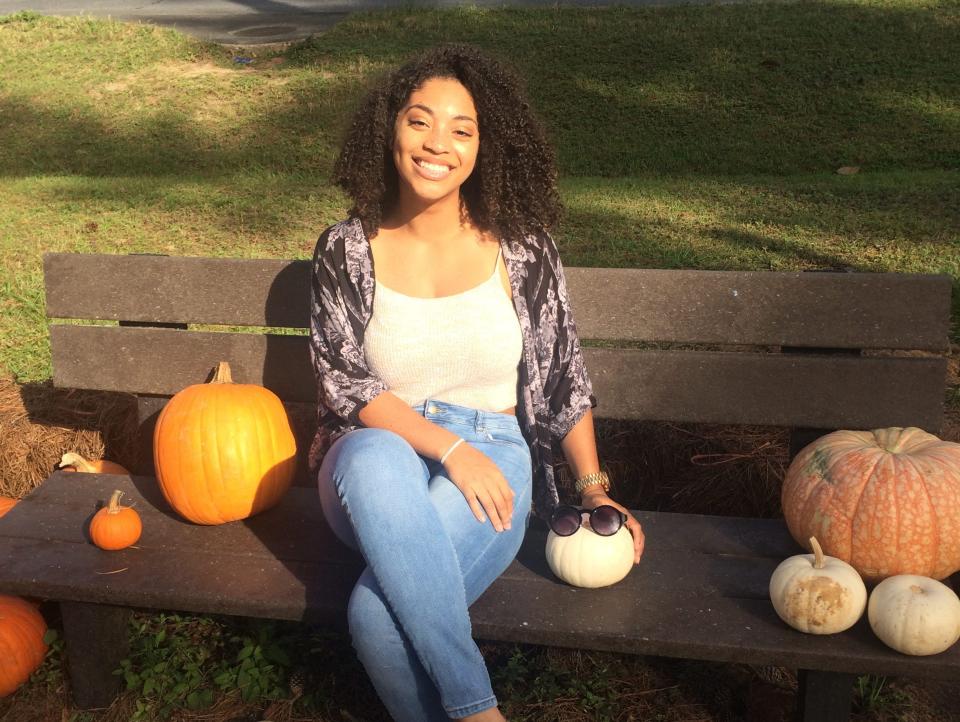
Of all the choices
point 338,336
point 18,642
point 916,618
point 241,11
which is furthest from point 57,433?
point 241,11

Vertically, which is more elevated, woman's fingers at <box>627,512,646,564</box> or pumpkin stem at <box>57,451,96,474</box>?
woman's fingers at <box>627,512,646,564</box>

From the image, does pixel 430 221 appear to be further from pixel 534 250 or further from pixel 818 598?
pixel 818 598

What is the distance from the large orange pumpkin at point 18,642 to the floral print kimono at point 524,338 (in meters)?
1.11

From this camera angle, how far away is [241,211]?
21.8ft

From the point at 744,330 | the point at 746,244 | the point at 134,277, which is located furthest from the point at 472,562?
the point at 746,244

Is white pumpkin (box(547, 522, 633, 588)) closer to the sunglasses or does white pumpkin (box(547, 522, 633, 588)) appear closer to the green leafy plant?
the sunglasses

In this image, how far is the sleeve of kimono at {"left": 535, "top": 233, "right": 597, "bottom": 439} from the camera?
3.23 metres

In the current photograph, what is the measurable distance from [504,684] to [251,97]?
288 inches

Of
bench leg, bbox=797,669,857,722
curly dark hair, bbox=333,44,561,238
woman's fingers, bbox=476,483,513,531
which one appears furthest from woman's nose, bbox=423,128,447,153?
bench leg, bbox=797,669,857,722

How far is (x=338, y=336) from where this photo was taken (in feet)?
10.3

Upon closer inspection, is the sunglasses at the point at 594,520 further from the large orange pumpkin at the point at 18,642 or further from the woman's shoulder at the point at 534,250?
the large orange pumpkin at the point at 18,642

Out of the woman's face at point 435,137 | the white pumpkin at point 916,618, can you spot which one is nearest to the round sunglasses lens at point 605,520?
the white pumpkin at point 916,618

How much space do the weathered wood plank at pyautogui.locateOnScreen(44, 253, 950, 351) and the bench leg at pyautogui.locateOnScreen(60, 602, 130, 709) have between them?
42.7 inches

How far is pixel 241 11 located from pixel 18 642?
12.5 metres
